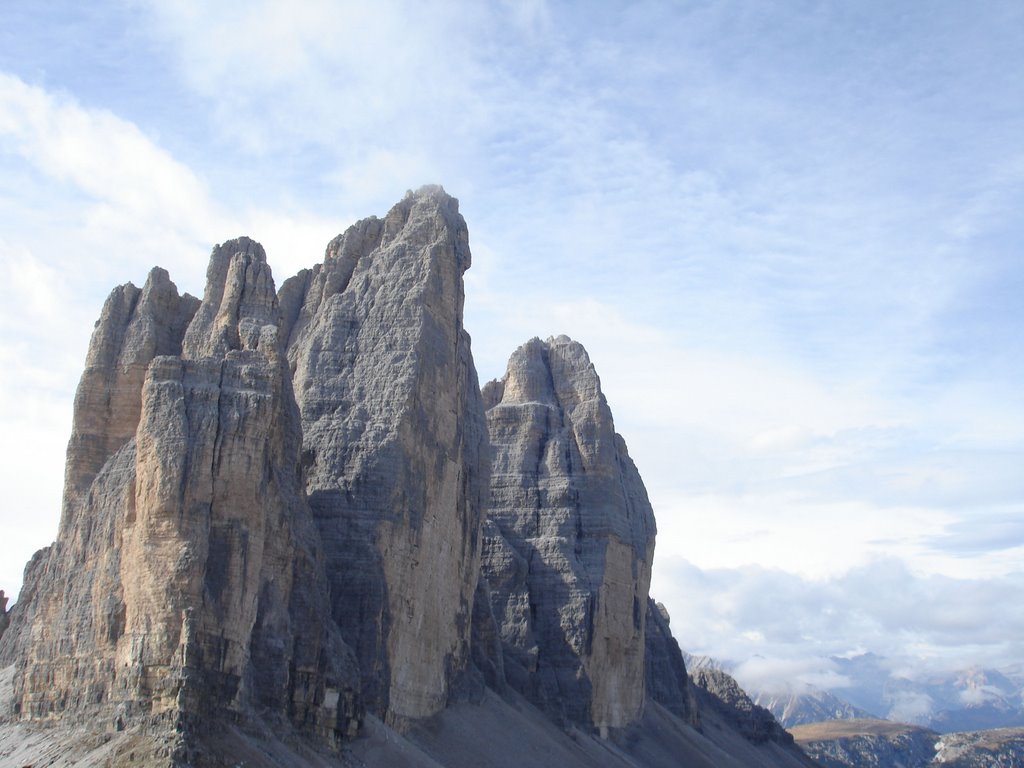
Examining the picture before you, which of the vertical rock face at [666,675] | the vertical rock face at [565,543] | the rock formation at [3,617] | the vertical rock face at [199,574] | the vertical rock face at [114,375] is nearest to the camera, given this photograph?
the vertical rock face at [199,574]

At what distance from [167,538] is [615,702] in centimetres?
4955

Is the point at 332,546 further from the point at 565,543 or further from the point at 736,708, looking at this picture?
the point at 736,708

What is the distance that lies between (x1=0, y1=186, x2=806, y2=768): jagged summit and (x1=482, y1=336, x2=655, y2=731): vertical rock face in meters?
0.18

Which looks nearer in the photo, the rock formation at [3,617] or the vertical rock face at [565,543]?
the rock formation at [3,617]

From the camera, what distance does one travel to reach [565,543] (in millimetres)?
87125

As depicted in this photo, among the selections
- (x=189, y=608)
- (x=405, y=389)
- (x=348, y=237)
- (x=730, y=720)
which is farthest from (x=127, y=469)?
(x=730, y=720)

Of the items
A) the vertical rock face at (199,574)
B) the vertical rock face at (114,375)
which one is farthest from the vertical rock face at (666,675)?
the vertical rock face at (199,574)

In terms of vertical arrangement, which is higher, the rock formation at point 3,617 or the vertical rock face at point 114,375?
the vertical rock face at point 114,375

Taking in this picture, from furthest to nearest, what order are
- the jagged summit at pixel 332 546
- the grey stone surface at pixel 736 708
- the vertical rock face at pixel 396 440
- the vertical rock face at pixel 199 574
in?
the grey stone surface at pixel 736 708 < the vertical rock face at pixel 396 440 < the jagged summit at pixel 332 546 < the vertical rock face at pixel 199 574

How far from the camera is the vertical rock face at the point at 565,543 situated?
275ft

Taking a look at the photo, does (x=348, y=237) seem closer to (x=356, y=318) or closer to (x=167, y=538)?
(x=356, y=318)

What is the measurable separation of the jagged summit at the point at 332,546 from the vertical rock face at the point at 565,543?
18 centimetres

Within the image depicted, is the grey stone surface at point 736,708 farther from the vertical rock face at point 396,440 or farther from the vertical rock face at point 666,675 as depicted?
the vertical rock face at point 396,440

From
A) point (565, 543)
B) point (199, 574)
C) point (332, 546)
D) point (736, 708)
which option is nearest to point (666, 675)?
point (736, 708)
